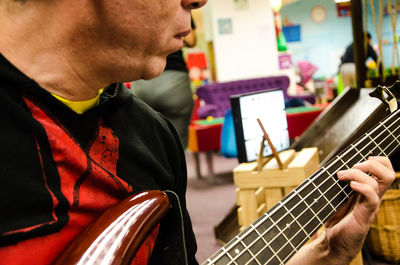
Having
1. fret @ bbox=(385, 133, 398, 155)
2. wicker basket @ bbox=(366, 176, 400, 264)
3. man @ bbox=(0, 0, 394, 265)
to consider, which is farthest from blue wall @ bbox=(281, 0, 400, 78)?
man @ bbox=(0, 0, 394, 265)

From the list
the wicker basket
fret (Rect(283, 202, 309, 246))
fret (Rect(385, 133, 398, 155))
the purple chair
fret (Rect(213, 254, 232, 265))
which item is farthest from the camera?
the purple chair

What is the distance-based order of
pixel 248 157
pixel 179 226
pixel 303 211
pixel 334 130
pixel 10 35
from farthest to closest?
1. pixel 334 130
2. pixel 248 157
3. pixel 303 211
4. pixel 179 226
5. pixel 10 35

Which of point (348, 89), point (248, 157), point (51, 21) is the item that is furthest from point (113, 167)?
point (348, 89)

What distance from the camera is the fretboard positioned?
2.51 feet

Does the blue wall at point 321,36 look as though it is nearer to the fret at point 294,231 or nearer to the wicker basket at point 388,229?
the wicker basket at point 388,229

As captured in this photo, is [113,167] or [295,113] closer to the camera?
[113,167]

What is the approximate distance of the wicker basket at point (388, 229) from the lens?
237cm

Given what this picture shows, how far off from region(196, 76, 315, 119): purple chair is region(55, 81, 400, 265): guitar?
533 centimetres

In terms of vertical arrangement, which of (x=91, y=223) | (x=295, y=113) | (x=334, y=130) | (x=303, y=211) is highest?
(x=91, y=223)

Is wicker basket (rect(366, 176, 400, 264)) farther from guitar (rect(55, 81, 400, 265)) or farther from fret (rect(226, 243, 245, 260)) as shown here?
fret (rect(226, 243, 245, 260))

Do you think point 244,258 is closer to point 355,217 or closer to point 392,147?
point 355,217

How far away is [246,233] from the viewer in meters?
0.79

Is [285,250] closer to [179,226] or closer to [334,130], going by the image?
[179,226]

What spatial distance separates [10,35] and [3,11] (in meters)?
0.04
